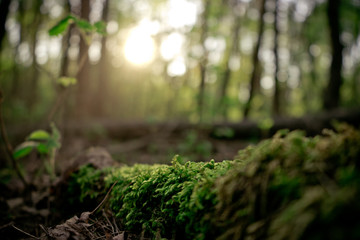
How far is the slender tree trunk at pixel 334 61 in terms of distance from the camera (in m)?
9.77

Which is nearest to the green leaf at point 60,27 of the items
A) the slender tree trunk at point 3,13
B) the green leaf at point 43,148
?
the green leaf at point 43,148

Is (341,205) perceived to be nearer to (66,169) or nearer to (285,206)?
(285,206)

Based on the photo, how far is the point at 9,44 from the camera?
2359 centimetres

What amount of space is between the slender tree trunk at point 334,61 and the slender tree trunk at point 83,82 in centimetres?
1030

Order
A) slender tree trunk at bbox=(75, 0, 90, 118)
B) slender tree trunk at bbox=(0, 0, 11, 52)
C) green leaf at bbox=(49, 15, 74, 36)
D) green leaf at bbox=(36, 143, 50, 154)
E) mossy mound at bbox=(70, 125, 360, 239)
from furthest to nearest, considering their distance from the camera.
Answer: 1. slender tree trunk at bbox=(75, 0, 90, 118)
2. slender tree trunk at bbox=(0, 0, 11, 52)
3. green leaf at bbox=(36, 143, 50, 154)
4. green leaf at bbox=(49, 15, 74, 36)
5. mossy mound at bbox=(70, 125, 360, 239)

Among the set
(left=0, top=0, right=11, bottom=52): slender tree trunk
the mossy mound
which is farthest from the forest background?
the mossy mound

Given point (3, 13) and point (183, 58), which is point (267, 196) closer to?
point (3, 13)

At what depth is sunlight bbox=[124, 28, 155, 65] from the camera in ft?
82.1

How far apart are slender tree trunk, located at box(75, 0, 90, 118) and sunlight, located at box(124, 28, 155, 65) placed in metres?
14.9

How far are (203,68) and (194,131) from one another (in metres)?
3.31

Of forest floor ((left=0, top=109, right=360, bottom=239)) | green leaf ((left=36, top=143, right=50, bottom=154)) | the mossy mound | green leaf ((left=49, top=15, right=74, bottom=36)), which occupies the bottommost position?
forest floor ((left=0, top=109, right=360, bottom=239))

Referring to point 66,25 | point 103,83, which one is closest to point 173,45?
point 103,83

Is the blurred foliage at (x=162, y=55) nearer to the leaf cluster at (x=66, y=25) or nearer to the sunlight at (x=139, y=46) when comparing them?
the sunlight at (x=139, y=46)

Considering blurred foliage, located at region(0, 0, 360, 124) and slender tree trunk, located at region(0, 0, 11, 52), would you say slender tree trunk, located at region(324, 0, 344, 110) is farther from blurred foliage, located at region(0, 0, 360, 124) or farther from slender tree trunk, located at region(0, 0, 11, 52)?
slender tree trunk, located at region(0, 0, 11, 52)
